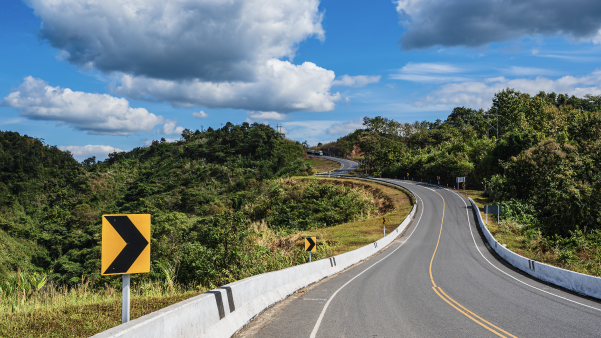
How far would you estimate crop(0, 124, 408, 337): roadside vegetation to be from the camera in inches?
323

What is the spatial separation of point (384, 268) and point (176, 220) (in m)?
28.9

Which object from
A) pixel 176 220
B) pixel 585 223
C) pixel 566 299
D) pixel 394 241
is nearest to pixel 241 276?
pixel 566 299

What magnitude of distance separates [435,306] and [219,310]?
646 centimetres

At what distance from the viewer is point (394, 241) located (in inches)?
1330

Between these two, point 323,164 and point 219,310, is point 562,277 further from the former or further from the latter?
point 323,164

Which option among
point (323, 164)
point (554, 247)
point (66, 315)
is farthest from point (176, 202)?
point (66, 315)

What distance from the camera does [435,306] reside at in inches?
392

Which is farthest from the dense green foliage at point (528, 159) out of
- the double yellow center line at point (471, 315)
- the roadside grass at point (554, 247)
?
the double yellow center line at point (471, 315)

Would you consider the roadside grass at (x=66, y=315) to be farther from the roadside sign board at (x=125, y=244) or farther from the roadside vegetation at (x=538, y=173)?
the roadside vegetation at (x=538, y=173)

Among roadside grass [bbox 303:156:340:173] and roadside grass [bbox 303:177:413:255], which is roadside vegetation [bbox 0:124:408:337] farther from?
roadside grass [bbox 303:156:340:173]

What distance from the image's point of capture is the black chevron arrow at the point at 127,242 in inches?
179

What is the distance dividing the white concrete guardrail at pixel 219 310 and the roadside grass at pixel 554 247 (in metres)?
13.7

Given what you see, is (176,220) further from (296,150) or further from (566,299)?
(296,150)

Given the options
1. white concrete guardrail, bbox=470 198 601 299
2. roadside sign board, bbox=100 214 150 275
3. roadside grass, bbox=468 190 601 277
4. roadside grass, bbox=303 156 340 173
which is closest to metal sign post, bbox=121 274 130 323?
roadside sign board, bbox=100 214 150 275
